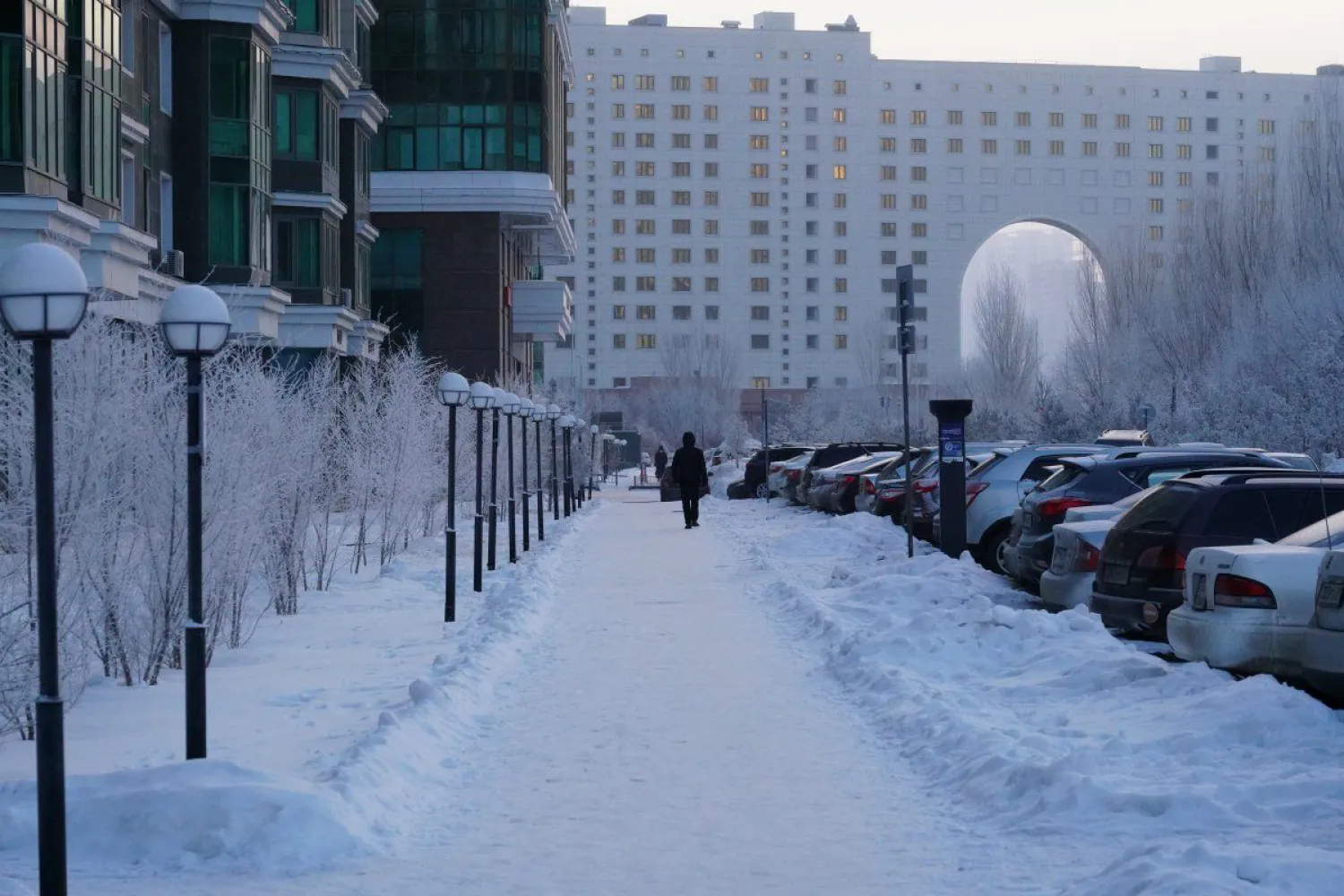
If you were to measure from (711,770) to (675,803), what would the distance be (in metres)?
0.85

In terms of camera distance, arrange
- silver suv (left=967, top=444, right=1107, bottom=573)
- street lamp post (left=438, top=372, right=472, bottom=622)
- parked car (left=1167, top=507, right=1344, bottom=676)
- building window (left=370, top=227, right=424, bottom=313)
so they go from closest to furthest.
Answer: parked car (left=1167, top=507, right=1344, bottom=676) → street lamp post (left=438, top=372, right=472, bottom=622) → silver suv (left=967, top=444, right=1107, bottom=573) → building window (left=370, top=227, right=424, bottom=313)

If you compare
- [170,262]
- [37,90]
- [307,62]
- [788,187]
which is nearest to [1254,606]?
[37,90]

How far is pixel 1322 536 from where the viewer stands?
10.7 meters

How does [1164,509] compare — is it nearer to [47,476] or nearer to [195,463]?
[195,463]

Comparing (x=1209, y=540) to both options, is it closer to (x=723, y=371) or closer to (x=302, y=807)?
(x=302, y=807)

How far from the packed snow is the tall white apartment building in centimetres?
11770

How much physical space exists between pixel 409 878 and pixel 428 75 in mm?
60641

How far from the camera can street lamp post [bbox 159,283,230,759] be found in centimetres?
888

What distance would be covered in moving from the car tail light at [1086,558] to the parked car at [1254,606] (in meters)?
3.80

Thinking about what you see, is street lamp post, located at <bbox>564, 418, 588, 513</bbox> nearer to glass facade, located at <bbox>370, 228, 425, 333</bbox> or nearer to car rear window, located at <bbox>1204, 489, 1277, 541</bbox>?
glass facade, located at <bbox>370, 228, 425, 333</bbox>

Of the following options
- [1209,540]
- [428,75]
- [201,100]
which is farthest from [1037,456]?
[428,75]

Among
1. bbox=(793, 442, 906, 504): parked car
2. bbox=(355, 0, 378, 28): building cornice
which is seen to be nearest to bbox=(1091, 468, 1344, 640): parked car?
bbox=(793, 442, 906, 504): parked car

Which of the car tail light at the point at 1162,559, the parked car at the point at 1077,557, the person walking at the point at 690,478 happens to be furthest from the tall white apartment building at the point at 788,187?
the car tail light at the point at 1162,559

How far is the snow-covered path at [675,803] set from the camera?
6688 mm
